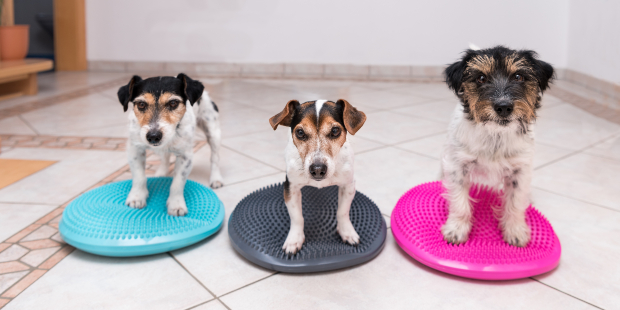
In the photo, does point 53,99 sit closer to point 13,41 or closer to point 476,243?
point 13,41

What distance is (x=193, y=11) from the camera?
8078 millimetres

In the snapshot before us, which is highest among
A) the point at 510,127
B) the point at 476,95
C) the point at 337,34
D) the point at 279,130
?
the point at 337,34

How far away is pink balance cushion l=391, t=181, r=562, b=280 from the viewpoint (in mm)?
2037

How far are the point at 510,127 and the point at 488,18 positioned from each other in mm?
6226

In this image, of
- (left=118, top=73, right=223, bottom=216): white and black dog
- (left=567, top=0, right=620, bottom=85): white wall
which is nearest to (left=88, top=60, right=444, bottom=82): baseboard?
(left=567, top=0, right=620, bottom=85): white wall

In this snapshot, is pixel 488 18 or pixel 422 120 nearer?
pixel 422 120

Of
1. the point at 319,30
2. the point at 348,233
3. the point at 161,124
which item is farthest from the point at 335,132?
the point at 319,30

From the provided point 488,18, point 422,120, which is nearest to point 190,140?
point 422,120

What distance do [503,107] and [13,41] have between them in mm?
6633

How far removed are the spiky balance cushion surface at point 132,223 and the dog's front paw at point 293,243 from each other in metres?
0.46

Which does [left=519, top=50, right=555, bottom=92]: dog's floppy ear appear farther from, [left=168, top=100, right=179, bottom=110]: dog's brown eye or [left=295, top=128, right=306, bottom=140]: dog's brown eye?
[left=168, top=100, right=179, bottom=110]: dog's brown eye

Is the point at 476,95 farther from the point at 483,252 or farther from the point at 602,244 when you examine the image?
the point at 602,244

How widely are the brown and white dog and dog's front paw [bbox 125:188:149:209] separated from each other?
2.94ft

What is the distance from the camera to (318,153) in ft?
6.06
